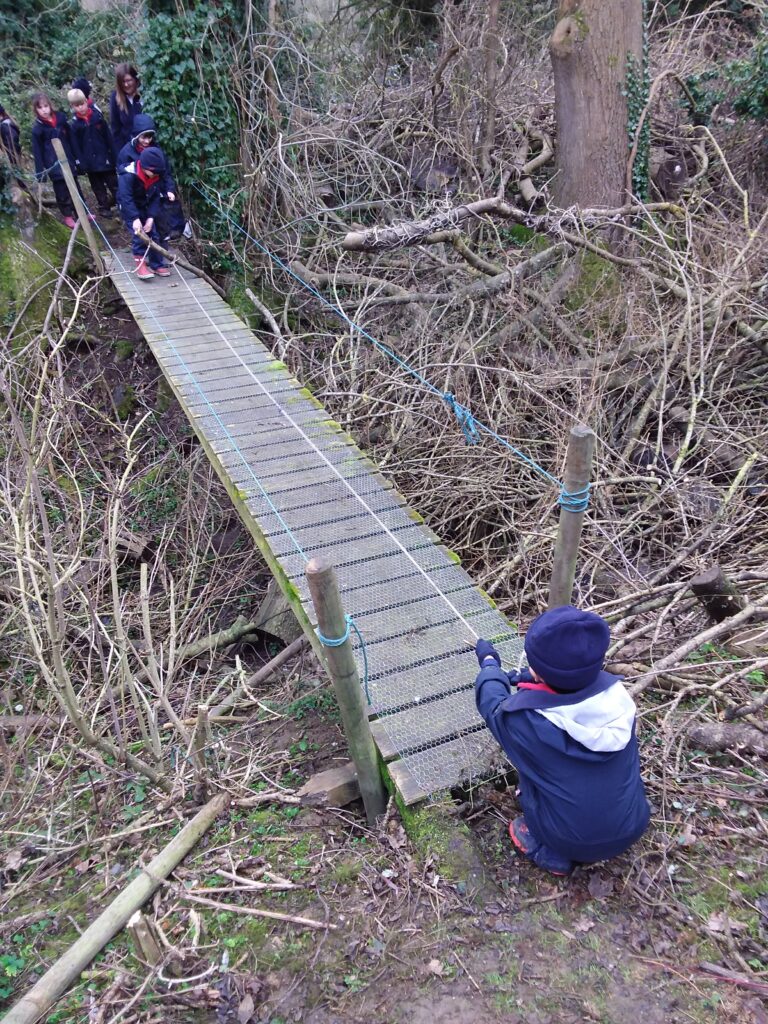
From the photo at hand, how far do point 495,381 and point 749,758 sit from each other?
3.86 m

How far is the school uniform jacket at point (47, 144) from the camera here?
7.44 meters

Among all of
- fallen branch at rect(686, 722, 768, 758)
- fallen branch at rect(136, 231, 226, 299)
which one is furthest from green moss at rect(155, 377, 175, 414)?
fallen branch at rect(686, 722, 768, 758)

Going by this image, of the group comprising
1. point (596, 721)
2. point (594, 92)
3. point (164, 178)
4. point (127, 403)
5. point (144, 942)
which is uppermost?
point (594, 92)

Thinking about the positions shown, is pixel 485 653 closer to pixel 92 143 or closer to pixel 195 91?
pixel 195 91

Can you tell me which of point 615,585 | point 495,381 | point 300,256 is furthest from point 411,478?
point 300,256

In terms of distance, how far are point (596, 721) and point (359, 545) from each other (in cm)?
197

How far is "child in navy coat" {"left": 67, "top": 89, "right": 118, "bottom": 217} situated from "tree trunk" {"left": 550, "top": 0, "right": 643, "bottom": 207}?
492 centimetres

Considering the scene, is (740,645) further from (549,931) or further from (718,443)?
(718,443)

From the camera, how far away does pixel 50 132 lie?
7.48 m

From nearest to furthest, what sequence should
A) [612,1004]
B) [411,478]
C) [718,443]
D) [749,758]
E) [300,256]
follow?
[612,1004] → [749,758] → [718,443] → [411,478] → [300,256]

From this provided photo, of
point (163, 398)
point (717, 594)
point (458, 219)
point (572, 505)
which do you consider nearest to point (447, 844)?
point (572, 505)

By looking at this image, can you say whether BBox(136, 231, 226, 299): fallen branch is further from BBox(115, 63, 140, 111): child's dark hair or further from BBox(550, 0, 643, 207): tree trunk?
BBox(550, 0, 643, 207): tree trunk

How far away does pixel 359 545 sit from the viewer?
3.91 m

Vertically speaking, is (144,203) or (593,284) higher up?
(144,203)
